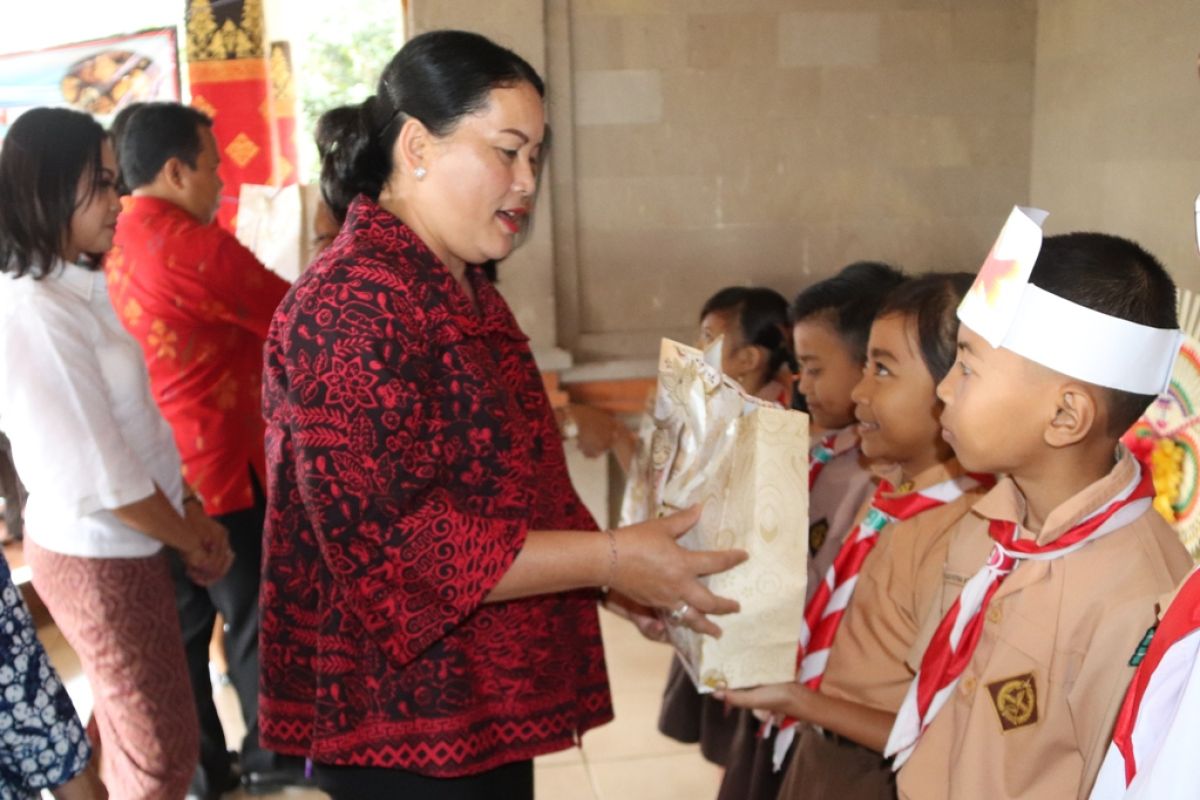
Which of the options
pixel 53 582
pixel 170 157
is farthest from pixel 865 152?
pixel 53 582

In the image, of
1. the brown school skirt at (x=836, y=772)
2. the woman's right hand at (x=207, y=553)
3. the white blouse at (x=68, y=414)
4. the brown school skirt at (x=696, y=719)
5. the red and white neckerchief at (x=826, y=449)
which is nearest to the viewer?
the brown school skirt at (x=836, y=772)

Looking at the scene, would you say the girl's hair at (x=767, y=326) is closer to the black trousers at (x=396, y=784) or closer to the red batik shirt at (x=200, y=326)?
the red batik shirt at (x=200, y=326)

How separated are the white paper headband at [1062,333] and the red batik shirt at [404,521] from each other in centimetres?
59

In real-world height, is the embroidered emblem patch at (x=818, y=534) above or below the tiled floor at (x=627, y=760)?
above

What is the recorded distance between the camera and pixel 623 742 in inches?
126

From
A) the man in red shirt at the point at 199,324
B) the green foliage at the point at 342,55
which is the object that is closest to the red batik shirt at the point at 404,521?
the man in red shirt at the point at 199,324

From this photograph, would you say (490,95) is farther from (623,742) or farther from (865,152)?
(865,152)

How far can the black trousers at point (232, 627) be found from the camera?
2.93 m

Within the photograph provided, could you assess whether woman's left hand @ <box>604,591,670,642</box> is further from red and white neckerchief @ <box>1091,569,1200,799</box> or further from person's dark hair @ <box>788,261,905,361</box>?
red and white neckerchief @ <box>1091,569,1200,799</box>

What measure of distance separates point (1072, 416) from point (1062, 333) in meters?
0.10

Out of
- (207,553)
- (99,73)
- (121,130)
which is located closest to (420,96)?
(207,553)

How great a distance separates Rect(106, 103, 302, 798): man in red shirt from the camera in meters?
2.80

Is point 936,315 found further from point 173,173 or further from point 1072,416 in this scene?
point 173,173

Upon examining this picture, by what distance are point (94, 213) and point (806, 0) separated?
8.83 feet
